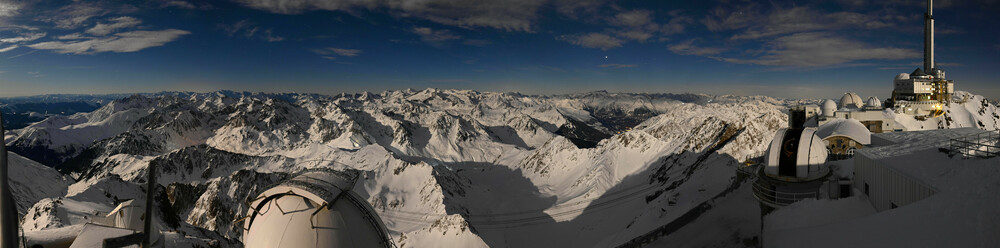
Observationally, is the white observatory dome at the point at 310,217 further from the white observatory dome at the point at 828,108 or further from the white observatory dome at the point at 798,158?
the white observatory dome at the point at 828,108

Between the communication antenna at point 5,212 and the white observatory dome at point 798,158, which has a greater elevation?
the communication antenna at point 5,212

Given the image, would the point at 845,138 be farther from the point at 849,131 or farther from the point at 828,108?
the point at 828,108

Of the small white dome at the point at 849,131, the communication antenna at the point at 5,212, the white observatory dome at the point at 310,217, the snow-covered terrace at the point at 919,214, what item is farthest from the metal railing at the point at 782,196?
the communication antenna at the point at 5,212

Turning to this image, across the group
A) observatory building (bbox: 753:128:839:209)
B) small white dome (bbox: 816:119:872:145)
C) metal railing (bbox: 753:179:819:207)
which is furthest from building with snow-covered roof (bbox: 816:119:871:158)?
metal railing (bbox: 753:179:819:207)

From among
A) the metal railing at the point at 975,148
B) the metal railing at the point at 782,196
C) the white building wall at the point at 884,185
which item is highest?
the metal railing at the point at 975,148

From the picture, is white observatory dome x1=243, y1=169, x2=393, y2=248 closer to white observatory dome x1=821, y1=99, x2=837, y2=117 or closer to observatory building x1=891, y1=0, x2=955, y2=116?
white observatory dome x1=821, y1=99, x2=837, y2=117

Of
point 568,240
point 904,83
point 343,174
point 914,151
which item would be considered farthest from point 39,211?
point 904,83
